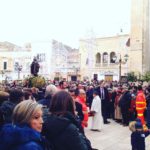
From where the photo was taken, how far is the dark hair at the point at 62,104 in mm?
3896

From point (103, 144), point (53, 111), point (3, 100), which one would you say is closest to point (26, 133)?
point (53, 111)

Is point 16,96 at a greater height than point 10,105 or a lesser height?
greater

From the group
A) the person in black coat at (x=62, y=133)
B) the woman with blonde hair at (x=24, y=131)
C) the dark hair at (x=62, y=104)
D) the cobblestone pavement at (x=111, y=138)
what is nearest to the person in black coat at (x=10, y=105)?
the dark hair at (x=62, y=104)

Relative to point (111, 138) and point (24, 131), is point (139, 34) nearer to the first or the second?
point (111, 138)

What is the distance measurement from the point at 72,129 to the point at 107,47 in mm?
52404

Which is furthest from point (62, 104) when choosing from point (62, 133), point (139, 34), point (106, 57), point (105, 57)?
point (105, 57)

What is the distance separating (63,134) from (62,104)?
1.54ft

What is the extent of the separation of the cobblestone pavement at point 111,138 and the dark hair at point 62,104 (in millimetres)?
5894

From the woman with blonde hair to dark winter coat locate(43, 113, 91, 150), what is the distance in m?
0.55

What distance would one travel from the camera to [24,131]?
283 cm

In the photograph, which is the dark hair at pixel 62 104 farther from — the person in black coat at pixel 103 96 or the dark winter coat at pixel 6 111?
the person in black coat at pixel 103 96

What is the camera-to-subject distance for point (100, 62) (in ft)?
189

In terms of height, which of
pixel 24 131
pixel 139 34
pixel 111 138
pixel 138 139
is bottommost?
pixel 111 138

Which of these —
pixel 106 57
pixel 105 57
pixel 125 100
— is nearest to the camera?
pixel 125 100
